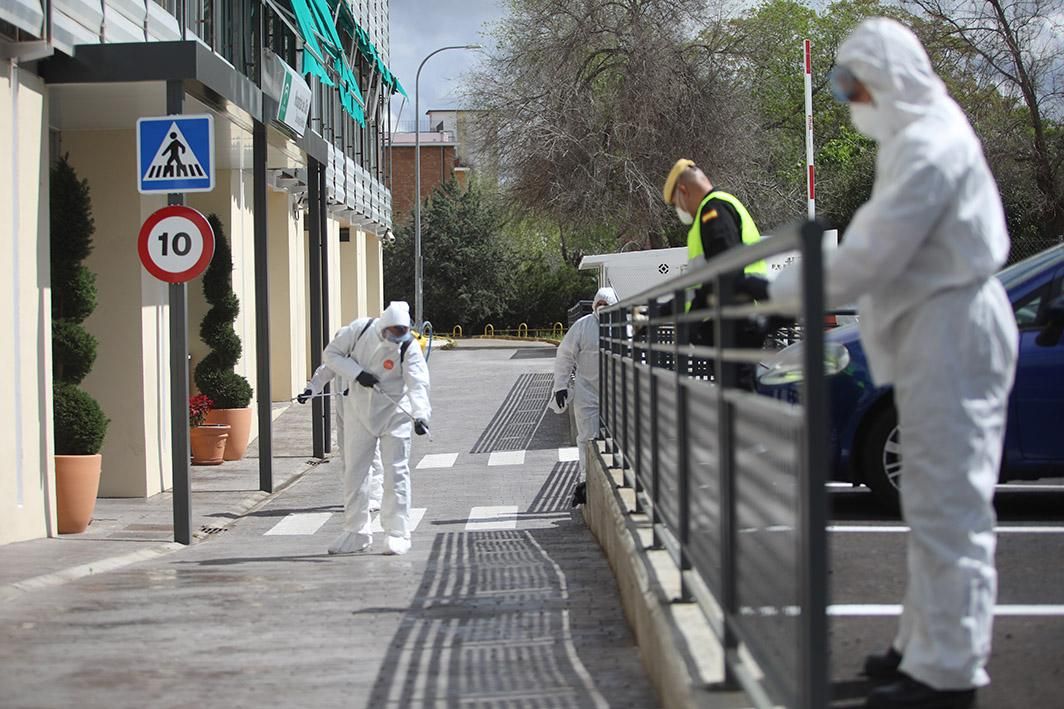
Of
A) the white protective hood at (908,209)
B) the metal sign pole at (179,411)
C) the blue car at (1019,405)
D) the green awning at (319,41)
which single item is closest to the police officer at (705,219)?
the blue car at (1019,405)

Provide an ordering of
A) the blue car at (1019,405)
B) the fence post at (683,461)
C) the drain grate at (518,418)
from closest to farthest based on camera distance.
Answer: the fence post at (683,461), the blue car at (1019,405), the drain grate at (518,418)

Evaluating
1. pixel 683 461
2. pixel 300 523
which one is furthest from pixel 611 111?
pixel 683 461

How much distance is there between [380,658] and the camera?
5.48 metres

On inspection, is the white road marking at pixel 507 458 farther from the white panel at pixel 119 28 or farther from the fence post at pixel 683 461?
the fence post at pixel 683 461

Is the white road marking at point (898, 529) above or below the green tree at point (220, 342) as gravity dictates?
below

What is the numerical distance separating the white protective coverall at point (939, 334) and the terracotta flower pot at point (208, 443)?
13.3 meters

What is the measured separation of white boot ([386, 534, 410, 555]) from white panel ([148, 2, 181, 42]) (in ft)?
18.9

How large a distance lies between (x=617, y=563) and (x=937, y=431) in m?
3.61

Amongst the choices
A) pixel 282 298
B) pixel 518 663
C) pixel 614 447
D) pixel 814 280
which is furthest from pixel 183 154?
pixel 282 298

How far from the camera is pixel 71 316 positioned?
11633 mm

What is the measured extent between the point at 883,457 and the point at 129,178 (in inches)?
343

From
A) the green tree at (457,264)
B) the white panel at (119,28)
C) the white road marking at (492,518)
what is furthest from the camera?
the green tree at (457,264)

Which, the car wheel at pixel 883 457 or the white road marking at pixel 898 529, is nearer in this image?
the white road marking at pixel 898 529

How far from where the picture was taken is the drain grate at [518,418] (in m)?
18.8
